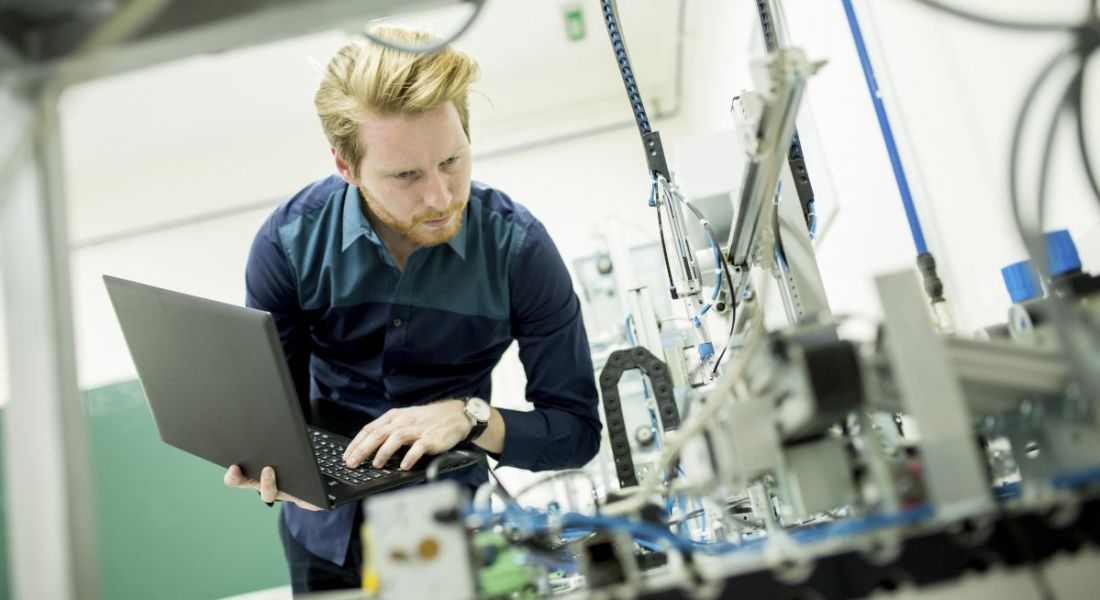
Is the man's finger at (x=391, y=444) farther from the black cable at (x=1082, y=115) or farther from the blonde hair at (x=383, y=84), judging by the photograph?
the black cable at (x=1082, y=115)

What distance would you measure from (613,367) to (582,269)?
218 cm

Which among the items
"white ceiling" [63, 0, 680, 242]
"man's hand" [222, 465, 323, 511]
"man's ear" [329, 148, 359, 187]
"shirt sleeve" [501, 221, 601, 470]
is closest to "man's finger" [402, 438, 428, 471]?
"man's hand" [222, 465, 323, 511]

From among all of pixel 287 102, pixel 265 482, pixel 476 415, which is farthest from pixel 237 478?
pixel 287 102

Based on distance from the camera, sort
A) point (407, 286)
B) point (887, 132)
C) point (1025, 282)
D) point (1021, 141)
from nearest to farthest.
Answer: point (1021, 141) < point (1025, 282) < point (407, 286) < point (887, 132)

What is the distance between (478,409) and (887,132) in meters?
1.15

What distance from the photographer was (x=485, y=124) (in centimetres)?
449

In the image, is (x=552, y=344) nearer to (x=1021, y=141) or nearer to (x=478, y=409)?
(x=478, y=409)

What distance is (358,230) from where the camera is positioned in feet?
4.70

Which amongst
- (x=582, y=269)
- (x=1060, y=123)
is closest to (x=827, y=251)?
(x=582, y=269)

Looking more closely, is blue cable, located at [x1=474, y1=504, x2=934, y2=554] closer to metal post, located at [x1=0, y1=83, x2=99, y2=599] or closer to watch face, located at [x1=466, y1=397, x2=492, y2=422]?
metal post, located at [x1=0, y1=83, x2=99, y2=599]

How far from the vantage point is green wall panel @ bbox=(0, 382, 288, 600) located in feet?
11.8

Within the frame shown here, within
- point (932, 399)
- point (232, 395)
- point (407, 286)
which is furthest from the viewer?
point (407, 286)

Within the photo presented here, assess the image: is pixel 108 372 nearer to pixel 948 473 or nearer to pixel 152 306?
pixel 152 306

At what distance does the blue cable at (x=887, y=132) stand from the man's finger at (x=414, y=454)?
1102 millimetres
